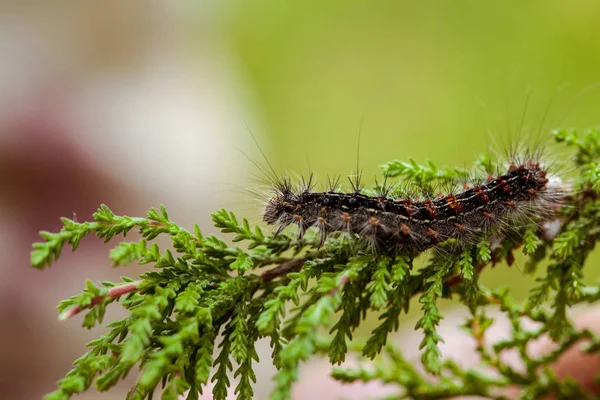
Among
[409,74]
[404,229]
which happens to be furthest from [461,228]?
[409,74]

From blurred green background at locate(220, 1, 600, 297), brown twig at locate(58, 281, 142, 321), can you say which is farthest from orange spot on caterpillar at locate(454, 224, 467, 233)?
blurred green background at locate(220, 1, 600, 297)

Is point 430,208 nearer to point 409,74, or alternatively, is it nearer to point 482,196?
point 482,196

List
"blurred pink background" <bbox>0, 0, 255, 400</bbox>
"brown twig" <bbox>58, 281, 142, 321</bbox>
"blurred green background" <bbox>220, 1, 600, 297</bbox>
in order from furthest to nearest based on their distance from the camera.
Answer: "blurred green background" <bbox>220, 1, 600, 297</bbox> → "blurred pink background" <bbox>0, 0, 255, 400</bbox> → "brown twig" <bbox>58, 281, 142, 321</bbox>

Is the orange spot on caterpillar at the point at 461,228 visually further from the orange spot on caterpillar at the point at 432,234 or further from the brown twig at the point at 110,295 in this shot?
the brown twig at the point at 110,295

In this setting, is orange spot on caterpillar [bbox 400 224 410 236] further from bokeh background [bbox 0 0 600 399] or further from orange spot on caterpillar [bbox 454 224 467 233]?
bokeh background [bbox 0 0 600 399]

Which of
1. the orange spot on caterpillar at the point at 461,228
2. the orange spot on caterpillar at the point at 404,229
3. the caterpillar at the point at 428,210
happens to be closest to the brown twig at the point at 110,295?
the caterpillar at the point at 428,210

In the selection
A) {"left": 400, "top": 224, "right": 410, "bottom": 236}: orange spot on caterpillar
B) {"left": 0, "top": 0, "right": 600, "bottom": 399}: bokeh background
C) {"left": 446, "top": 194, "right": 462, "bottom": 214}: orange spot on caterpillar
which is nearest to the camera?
{"left": 400, "top": 224, "right": 410, "bottom": 236}: orange spot on caterpillar

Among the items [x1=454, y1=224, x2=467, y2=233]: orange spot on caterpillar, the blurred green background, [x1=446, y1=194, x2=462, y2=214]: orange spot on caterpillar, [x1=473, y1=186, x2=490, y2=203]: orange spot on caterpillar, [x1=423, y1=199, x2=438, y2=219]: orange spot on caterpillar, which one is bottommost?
[x1=454, y1=224, x2=467, y2=233]: orange spot on caterpillar
